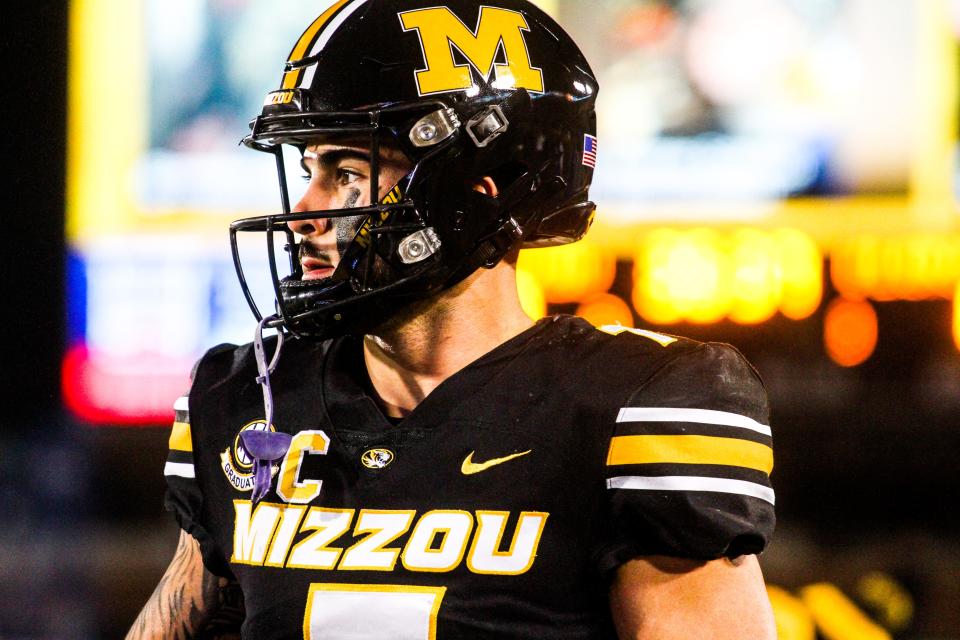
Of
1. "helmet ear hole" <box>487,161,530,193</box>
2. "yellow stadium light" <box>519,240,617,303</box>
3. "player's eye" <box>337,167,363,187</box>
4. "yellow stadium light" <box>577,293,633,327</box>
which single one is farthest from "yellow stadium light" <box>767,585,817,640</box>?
"player's eye" <box>337,167,363,187</box>

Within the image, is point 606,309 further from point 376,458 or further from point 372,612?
point 372,612

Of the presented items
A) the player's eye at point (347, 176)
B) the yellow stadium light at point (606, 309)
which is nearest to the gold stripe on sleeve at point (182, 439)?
the player's eye at point (347, 176)

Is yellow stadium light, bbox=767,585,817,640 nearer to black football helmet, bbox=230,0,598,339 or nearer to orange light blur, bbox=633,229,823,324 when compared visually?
orange light blur, bbox=633,229,823,324

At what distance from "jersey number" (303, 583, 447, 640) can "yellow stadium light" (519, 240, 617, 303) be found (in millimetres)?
3098

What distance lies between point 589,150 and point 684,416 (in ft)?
1.39

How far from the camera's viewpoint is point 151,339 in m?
4.91

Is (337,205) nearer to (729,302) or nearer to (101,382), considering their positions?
(729,302)

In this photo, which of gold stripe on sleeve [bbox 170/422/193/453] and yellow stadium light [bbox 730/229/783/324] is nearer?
gold stripe on sleeve [bbox 170/422/193/453]

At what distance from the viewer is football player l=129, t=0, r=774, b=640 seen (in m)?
1.30

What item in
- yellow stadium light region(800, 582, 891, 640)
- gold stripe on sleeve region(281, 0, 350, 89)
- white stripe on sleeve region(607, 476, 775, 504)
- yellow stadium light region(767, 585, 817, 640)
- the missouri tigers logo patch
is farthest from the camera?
yellow stadium light region(800, 582, 891, 640)

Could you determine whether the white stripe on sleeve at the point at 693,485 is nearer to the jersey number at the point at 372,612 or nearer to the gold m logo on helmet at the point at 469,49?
the jersey number at the point at 372,612

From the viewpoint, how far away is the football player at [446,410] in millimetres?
1302

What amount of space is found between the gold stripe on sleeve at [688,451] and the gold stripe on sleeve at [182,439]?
510mm

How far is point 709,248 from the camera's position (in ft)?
14.8
